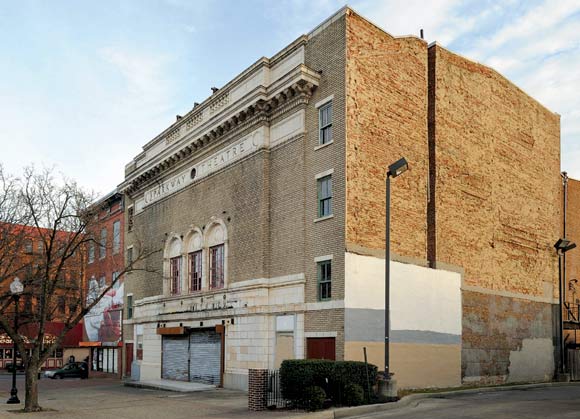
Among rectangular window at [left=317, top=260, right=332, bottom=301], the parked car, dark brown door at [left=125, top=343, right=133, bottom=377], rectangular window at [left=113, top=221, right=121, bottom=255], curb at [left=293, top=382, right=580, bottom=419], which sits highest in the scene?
rectangular window at [left=113, top=221, right=121, bottom=255]

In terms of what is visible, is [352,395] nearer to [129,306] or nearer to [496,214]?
[496,214]

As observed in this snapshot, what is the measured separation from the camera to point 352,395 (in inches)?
792

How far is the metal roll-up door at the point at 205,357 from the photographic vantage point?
104 feet

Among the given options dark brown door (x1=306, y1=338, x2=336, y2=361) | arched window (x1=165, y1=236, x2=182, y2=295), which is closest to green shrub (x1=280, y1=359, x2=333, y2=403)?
dark brown door (x1=306, y1=338, x2=336, y2=361)

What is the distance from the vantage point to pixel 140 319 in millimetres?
40594

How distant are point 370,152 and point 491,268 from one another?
10040mm

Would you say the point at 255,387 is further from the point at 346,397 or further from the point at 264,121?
the point at 264,121

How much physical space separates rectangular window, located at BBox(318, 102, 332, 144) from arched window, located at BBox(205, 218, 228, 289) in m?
8.15

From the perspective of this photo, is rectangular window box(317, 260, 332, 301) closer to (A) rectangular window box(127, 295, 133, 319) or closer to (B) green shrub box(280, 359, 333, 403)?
(B) green shrub box(280, 359, 333, 403)

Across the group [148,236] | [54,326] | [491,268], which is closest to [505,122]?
[491,268]

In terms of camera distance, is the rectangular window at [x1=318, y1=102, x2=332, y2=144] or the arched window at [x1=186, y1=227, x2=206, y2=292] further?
the arched window at [x1=186, y1=227, x2=206, y2=292]

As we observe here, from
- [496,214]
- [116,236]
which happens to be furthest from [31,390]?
[116,236]

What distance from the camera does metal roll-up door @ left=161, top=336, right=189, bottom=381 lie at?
3506cm

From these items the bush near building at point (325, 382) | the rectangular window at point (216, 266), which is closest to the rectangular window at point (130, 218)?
the rectangular window at point (216, 266)
